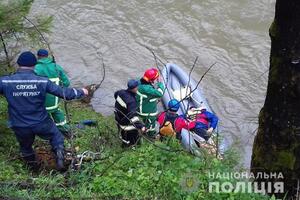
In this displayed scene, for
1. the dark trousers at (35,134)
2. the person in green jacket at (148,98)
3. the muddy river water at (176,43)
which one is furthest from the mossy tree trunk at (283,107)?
the muddy river water at (176,43)

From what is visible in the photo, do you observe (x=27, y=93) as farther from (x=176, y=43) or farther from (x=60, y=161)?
(x=176, y=43)

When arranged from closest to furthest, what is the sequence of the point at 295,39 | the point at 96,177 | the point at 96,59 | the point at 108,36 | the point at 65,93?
the point at 295,39
the point at 96,177
the point at 65,93
the point at 96,59
the point at 108,36

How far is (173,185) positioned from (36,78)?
2405 millimetres

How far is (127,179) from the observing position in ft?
19.5

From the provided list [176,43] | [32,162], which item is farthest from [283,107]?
[176,43]

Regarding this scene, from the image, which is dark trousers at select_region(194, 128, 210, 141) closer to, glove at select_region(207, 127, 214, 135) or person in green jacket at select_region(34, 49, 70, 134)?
glove at select_region(207, 127, 214, 135)

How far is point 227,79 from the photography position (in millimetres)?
13852

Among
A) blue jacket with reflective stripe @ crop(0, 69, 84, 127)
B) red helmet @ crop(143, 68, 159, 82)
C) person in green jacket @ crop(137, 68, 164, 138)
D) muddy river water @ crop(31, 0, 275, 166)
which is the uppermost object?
blue jacket with reflective stripe @ crop(0, 69, 84, 127)

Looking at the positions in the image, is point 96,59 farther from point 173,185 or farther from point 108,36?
point 173,185

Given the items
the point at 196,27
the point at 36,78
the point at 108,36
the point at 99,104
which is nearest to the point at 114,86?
the point at 99,104

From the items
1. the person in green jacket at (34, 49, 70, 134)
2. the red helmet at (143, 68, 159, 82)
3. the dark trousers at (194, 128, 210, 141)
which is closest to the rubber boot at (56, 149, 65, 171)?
the person in green jacket at (34, 49, 70, 134)

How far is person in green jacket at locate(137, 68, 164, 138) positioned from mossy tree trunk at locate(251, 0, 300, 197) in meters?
3.31

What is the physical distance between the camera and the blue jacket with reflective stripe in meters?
6.74

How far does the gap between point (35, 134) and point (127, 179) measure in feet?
5.90
